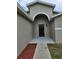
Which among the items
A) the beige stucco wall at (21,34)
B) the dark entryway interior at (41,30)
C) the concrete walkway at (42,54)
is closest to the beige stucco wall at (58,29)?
the beige stucco wall at (21,34)

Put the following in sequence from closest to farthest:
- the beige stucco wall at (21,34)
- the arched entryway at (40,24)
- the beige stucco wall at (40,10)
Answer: the beige stucco wall at (21,34) < the beige stucco wall at (40,10) < the arched entryway at (40,24)

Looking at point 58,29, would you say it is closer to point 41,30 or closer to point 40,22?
point 40,22

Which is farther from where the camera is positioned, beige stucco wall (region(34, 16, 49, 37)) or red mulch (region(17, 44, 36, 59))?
beige stucco wall (region(34, 16, 49, 37))

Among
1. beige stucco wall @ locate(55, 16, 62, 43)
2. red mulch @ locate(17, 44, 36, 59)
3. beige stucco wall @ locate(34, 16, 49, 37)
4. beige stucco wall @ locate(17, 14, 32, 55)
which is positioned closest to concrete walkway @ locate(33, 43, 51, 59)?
red mulch @ locate(17, 44, 36, 59)

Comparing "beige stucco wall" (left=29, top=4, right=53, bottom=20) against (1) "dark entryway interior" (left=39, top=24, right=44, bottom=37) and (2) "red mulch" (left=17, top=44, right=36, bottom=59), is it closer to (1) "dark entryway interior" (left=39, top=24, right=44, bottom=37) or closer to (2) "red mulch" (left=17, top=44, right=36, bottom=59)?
(1) "dark entryway interior" (left=39, top=24, right=44, bottom=37)

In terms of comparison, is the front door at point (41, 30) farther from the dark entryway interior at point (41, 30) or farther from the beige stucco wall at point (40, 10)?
the beige stucco wall at point (40, 10)

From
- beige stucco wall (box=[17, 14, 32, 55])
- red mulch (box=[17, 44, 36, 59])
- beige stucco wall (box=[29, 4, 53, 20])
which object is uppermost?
beige stucco wall (box=[29, 4, 53, 20])

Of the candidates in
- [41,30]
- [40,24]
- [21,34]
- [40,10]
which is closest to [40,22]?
[40,24]

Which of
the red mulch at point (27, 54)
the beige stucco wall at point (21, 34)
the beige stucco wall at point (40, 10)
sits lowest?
the red mulch at point (27, 54)

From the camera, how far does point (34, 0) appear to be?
22312 millimetres
